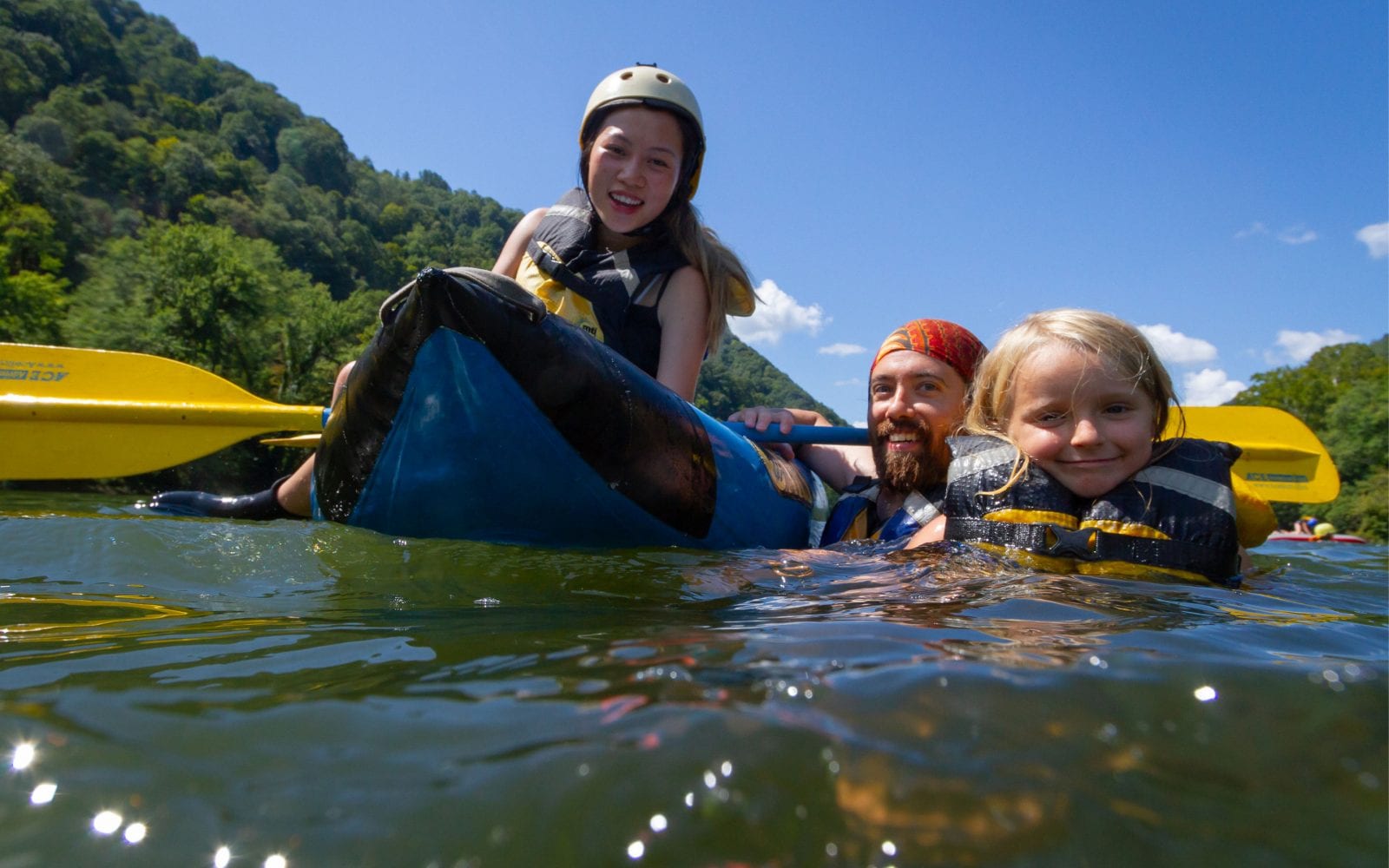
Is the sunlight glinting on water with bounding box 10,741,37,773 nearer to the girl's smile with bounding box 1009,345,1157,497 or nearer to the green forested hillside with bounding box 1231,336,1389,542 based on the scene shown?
the girl's smile with bounding box 1009,345,1157,497

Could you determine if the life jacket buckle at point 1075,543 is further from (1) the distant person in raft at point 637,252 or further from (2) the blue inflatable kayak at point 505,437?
(1) the distant person in raft at point 637,252

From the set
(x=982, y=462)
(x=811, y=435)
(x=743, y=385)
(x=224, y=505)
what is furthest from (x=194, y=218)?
(x=982, y=462)

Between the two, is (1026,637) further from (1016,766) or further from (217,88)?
(217,88)

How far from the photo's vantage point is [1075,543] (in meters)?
2.23

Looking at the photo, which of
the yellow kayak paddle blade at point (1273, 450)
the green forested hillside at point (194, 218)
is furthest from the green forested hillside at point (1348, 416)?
the yellow kayak paddle blade at point (1273, 450)

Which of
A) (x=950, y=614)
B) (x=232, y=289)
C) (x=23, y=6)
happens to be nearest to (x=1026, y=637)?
(x=950, y=614)

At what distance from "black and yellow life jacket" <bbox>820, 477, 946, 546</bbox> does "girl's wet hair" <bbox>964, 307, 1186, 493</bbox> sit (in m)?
0.36

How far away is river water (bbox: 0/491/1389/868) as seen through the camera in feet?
1.86

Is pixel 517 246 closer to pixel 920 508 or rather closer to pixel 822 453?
pixel 822 453

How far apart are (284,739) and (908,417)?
2.73 m

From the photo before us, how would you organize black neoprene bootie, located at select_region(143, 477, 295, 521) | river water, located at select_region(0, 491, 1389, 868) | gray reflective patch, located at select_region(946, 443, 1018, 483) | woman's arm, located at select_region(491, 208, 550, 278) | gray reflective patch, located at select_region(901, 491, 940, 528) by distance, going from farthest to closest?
woman's arm, located at select_region(491, 208, 550, 278), black neoprene bootie, located at select_region(143, 477, 295, 521), gray reflective patch, located at select_region(901, 491, 940, 528), gray reflective patch, located at select_region(946, 443, 1018, 483), river water, located at select_region(0, 491, 1389, 868)

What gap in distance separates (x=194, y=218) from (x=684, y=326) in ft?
Result: 179

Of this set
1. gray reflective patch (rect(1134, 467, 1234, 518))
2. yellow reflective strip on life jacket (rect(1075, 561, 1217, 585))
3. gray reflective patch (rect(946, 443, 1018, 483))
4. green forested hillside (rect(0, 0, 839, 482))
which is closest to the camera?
yellow reflective strip on life jacket (rect(1075, 561, 1217, 585))

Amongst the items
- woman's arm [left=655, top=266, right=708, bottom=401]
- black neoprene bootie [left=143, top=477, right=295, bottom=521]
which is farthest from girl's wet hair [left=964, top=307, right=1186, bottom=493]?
black neoprene bootie [left=143, top=477, right=295, bottom=521]
